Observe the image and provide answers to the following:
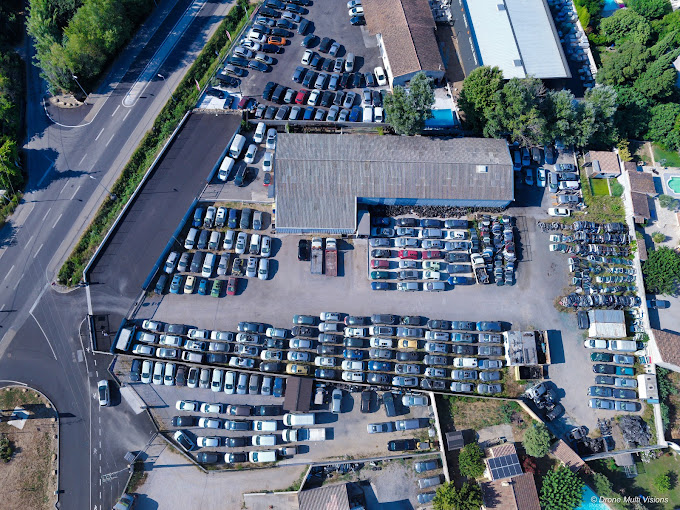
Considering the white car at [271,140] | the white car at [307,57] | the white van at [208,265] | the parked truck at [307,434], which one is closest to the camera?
the parked truck at [307,434]

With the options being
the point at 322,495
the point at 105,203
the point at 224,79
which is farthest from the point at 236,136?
the point at 322,495

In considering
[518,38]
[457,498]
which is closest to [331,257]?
[457,498]

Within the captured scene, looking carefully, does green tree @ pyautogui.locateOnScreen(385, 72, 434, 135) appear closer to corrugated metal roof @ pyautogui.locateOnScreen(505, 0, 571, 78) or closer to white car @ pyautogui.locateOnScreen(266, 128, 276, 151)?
white car @ pyautogui.locateOnScreen(266, 128, 276, 151)

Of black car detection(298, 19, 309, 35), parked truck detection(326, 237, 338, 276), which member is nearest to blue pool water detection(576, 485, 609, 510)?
parked truck detection(326, 237, 338, 276)

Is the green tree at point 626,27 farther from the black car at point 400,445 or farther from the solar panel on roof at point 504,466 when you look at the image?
the black car at point 400,445

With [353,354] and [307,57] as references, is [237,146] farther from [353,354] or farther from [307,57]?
[353,354]

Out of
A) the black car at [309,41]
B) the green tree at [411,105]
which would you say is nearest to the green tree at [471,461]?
the green tree at [411,105]

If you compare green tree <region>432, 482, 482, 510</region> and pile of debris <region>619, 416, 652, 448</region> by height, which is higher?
pile of debris <region>619, 416, 652, 448</region>
